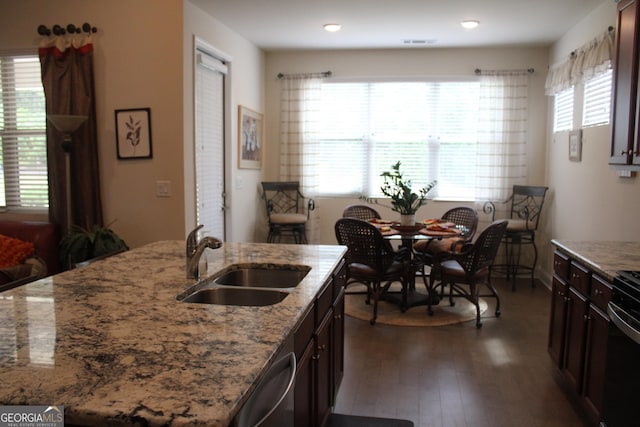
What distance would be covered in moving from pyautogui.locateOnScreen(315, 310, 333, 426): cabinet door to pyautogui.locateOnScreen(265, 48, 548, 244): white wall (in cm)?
387

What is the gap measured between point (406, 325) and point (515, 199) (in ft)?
8.43

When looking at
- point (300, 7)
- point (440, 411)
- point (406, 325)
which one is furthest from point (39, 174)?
point (440, 411)

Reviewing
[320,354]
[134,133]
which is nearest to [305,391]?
[320,354]

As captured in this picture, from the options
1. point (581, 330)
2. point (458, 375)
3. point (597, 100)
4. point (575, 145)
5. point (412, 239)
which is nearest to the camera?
point (581, 330)

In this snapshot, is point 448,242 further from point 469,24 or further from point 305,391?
point 305,391

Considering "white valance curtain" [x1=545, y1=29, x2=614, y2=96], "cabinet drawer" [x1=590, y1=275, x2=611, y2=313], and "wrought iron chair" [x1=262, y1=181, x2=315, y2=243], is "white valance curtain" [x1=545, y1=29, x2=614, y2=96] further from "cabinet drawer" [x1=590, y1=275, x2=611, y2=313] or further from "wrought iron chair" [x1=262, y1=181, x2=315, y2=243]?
"wrought iron chair" [x1=262, y1=181, x2=315, y2=243]

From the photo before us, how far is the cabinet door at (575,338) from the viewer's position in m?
2.46

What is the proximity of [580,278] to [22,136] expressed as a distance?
455cm

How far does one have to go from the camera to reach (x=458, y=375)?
306 cm

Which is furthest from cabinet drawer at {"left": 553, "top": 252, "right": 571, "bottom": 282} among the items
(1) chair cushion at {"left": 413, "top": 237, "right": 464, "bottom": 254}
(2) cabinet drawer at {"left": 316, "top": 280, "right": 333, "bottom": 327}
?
(2) cabinet drawer at {"left": 316, "top": 280, "right": 333, "bottom": 327}

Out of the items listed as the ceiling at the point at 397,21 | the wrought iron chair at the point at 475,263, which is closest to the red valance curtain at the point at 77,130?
the ceiling at the point at 397,21

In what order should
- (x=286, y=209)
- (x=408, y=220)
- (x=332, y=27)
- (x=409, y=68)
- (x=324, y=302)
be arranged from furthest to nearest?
(x=286, y=209)
(x=409, y=68)
(x=332, y=27)
(x=408, y=220)
(x=324, y=302)

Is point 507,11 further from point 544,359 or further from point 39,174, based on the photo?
point 39,174

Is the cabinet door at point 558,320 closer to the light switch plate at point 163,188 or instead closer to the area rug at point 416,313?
the area rug at point 416,313
